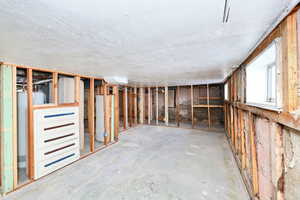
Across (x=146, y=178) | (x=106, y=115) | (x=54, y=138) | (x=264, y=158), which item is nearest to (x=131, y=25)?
(x=264, y=158)

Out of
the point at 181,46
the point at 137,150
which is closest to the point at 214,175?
the point at 137,150

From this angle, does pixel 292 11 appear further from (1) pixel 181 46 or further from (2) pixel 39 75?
(2) pixel 39 75

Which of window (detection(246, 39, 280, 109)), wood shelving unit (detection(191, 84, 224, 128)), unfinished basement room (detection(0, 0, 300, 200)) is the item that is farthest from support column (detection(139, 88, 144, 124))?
window (detection(246, 39, 280, 109))

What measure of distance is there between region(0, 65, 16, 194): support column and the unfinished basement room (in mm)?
11

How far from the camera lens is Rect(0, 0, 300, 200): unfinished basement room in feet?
2.57

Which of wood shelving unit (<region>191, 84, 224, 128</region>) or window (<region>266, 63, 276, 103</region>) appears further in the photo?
wood shelving unit (<region>191, 84, 224, 128</region>)

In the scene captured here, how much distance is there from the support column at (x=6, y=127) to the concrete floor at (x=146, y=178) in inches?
9.5

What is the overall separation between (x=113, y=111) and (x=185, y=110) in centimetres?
413

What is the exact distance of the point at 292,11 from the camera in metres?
0.80

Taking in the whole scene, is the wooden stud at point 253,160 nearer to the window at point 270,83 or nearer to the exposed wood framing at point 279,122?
the exposed wood framing at point 279,122

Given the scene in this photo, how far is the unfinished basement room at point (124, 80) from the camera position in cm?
78

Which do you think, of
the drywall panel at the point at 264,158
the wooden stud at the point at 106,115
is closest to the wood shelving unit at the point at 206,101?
the wooden stud at the point at 106,115

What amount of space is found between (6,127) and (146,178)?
2252 mm

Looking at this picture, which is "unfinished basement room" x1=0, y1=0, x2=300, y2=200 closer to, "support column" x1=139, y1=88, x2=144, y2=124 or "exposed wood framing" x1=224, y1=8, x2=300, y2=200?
"exposed wood framing" x1=224, y1=8, x2=300, y2=200
